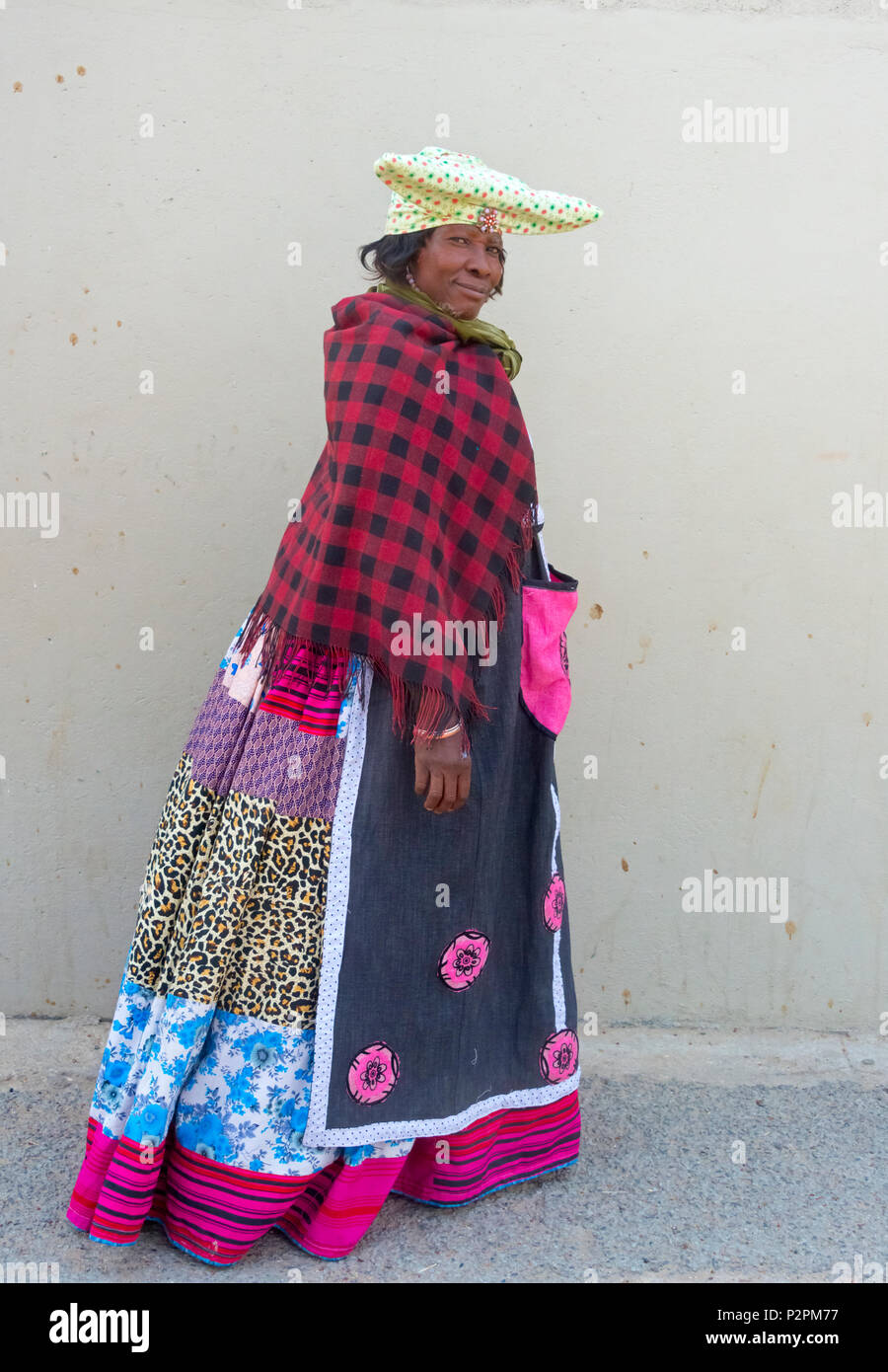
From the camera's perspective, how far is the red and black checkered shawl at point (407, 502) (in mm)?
1961

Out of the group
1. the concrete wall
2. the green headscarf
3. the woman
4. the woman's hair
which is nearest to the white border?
the woman

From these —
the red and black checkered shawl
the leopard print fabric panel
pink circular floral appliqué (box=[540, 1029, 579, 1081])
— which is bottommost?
pink circular floral appliqué (box=[540, 1029, 579, 1081])

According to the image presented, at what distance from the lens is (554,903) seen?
2.41m

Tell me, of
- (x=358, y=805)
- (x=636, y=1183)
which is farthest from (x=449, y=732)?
(x=636, y=1183)

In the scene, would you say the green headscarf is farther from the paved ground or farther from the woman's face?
the paved ground

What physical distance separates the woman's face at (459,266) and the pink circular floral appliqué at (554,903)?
1166 millimetres

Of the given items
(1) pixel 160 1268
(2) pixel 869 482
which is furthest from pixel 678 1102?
(2) pixel 869 482

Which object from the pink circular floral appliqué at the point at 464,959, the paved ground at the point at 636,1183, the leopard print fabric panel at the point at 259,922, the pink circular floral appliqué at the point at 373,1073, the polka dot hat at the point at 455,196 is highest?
the polka dot hat at the point at 455,196

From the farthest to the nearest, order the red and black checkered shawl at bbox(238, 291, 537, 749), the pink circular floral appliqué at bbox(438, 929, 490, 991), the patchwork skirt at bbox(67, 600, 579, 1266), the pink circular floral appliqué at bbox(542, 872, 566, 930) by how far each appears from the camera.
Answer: the pink circular floral appliqué at bbox(542, 872, 566, 930)
the pink circular floral appliqué at bbox(438, 929, 490, 991)
the patchwork skirt at bbox(67, 600, 579, 1266)
the red and black checkered shawl at bbox(238, 291, 537, 749)

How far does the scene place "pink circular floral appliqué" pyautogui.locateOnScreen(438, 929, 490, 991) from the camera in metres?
2.20

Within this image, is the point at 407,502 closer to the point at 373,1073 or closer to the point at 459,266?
the point at 459,266

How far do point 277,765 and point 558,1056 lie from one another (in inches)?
36.0

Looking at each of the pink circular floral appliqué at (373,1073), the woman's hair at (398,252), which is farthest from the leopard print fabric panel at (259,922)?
the woman's hair at (398,252)

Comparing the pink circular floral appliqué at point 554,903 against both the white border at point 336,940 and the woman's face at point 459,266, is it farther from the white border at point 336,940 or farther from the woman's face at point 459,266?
the woman's face at point 459,266
